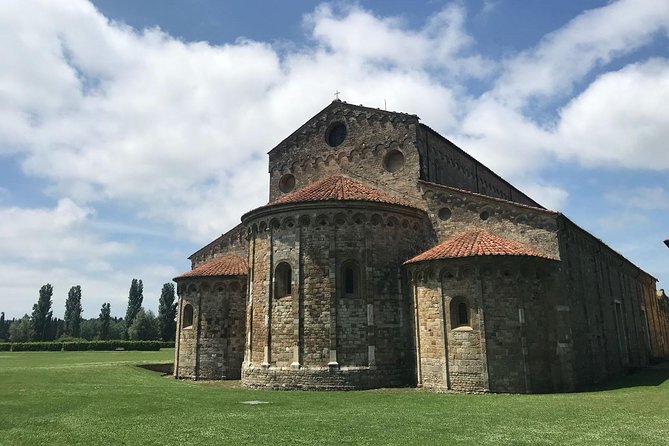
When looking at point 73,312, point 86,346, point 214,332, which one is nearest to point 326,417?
point 214,332

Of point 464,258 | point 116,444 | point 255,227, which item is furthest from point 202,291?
point 116,444

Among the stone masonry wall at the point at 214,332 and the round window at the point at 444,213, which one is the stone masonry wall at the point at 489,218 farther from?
the stone masonry wall at the point at 214,332

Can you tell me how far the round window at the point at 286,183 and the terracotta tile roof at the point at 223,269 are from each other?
15.0 feet

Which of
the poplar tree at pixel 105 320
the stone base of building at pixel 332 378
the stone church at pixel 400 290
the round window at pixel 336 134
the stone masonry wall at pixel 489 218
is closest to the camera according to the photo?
the stone church at pixel 400 290

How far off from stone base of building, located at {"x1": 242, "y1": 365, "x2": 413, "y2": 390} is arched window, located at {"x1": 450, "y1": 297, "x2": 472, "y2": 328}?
10.3 feet

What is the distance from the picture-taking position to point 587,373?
1942cm

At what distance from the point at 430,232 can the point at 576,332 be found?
7.09 meters

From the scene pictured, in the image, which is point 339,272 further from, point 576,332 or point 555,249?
point 576,332

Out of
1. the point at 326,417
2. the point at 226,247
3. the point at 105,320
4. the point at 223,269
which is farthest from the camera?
the point at 105,320

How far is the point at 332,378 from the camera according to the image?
18625mm

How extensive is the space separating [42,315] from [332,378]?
253ft

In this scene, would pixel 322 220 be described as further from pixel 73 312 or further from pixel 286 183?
pixel 73 312

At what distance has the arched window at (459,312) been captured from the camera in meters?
18.2

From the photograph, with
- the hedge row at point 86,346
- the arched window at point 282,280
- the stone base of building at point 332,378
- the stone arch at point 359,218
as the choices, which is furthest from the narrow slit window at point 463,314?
the hedge row at point 86,346
